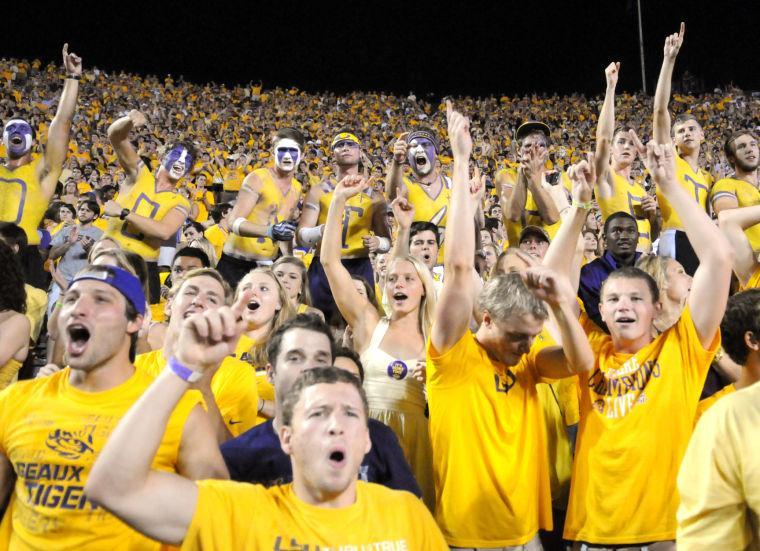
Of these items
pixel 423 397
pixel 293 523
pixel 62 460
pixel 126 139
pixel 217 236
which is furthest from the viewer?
pixel 217 236

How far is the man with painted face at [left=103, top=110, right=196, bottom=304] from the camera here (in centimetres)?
661

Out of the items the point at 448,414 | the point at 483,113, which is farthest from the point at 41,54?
the point at 448,414

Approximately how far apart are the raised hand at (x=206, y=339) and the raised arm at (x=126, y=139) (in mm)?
4631

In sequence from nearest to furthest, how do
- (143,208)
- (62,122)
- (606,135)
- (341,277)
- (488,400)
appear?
(488,400) → (341,277) → (606,135) → (62,122) → (143,208)

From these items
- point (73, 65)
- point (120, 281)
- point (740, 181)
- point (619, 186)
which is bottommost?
point (120, 281)

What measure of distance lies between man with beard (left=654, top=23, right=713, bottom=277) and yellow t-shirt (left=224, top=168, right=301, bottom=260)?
10.2 feet

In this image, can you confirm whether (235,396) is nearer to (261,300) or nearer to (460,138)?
(261,300)

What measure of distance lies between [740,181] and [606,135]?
1127 mm

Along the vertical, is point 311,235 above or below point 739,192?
below

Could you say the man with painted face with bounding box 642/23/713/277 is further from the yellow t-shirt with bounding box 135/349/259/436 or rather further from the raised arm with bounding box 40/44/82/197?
the raised arm with bounding box 40/44/82/197

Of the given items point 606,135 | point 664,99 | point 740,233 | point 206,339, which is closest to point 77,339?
point 206,339

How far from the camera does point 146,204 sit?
6.93 metres

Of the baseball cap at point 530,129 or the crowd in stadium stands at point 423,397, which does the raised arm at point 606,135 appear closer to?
the crowd in stadium stands at point 423,397

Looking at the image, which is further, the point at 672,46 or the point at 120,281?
the point at 672,46
